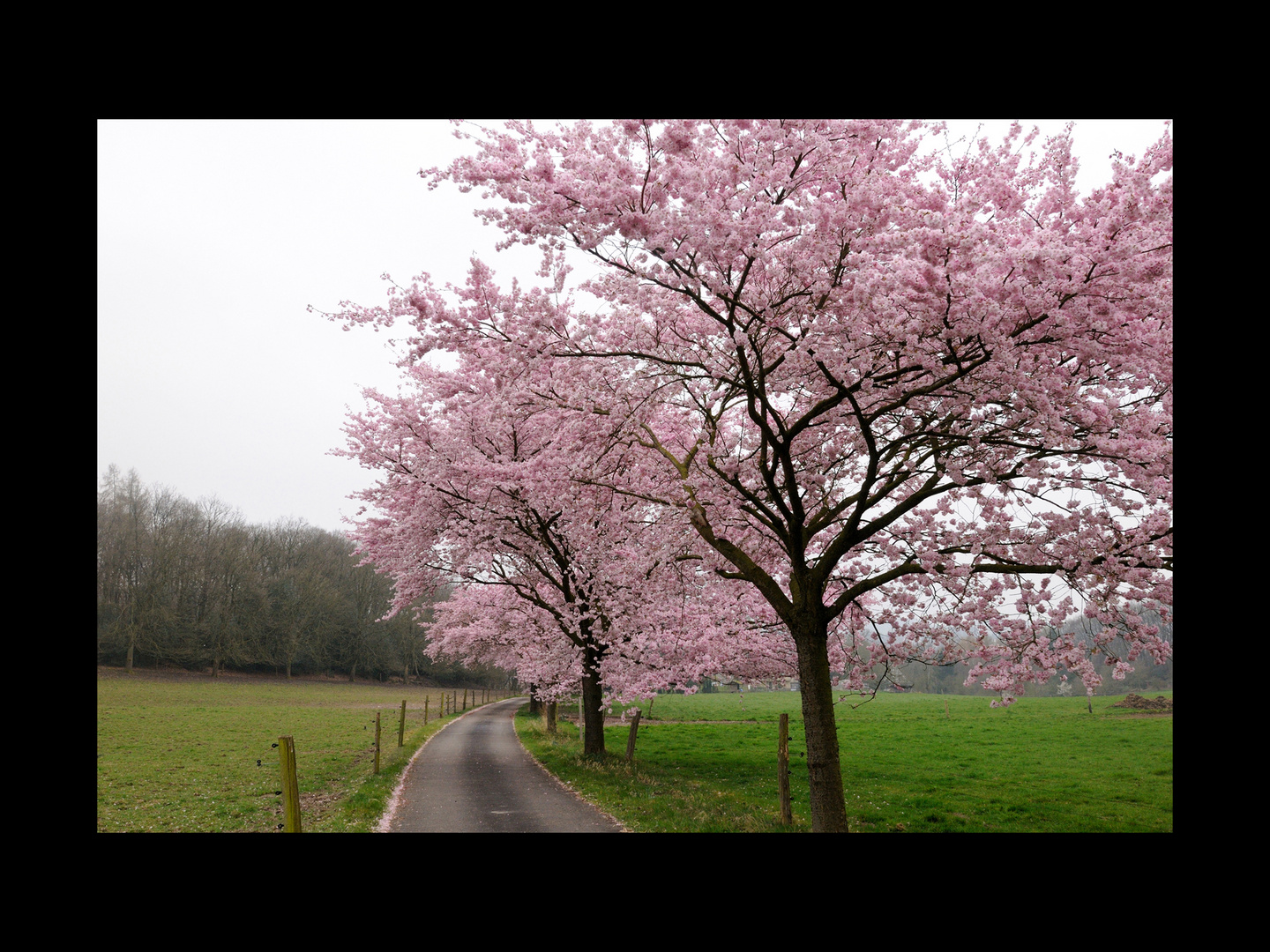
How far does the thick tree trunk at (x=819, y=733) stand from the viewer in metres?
7.49

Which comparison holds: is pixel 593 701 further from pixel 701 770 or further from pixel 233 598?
pixel 233 598

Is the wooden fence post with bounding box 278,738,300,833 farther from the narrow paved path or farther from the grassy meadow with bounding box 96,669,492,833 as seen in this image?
the narrow paved path

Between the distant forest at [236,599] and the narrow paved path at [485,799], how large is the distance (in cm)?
2248

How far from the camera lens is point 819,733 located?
25.2 ft

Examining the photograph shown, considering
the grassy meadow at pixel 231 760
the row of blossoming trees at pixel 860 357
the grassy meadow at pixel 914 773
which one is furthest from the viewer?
the grassy meadow at pixel 914 773

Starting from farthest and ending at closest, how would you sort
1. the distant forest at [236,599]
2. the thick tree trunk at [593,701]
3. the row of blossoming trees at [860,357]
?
1. the distant forest at [236,599]
2. the thick tree trunk at [593,701]
3. the row of blossoming trees at [860,357]

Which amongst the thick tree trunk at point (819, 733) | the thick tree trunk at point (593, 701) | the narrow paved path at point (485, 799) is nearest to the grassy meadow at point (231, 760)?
the narrow paved path at point (485, 799)

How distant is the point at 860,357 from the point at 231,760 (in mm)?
16960

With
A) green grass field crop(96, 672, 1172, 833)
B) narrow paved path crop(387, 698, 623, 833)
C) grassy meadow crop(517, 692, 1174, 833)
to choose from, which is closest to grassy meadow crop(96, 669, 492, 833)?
green grass field crop(96, 672, 1172, 833)

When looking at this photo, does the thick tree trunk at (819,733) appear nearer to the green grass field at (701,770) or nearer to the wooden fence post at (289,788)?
the green grass field at (701,770)

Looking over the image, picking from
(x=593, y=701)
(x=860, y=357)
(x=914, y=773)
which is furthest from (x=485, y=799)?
→ (x=914, y=773)

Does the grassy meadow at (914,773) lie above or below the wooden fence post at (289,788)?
below

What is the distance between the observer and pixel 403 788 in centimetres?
1226
